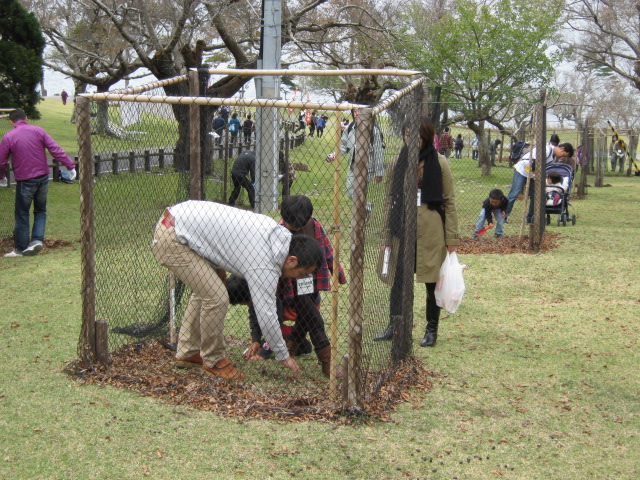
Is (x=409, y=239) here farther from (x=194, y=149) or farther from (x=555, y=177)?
(x=555, y=177)

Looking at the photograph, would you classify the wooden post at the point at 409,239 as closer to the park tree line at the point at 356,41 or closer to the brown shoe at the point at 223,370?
the brown shoe at the point at 223,370

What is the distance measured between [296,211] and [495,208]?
7.53m

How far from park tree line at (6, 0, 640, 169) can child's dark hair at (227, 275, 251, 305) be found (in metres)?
10.5

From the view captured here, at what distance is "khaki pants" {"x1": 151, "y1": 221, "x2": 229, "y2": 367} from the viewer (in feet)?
16.4

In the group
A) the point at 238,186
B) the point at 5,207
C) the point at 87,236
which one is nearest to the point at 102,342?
the point at 87,236

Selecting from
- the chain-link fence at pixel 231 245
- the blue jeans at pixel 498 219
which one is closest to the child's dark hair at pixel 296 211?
the chain-link fence at pixel 231 245

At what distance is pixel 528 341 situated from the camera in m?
6.73

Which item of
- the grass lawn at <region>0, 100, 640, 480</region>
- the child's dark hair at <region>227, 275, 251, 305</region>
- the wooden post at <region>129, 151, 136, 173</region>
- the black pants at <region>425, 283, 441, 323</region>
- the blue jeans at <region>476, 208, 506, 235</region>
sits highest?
the wooden post at <region>129, 151, 136, 173</region>

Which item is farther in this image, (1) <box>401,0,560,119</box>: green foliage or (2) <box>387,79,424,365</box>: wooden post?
(1) <box>401,0,560,119</box>: green foliage

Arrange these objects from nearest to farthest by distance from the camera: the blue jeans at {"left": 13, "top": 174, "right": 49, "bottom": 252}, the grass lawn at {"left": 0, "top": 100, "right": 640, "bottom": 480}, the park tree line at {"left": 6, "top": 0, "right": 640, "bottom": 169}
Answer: the grass lawn at {"left": 0, "top": 100, "right": 640, "bottom": 480} < the blue jeans at {"left": 13, "top": 174, "right": 49, "bottom": 252} < the park tree line at {"left": 6, "top": 0, "right": 640, "bottom": 169}

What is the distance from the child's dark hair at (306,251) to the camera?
484cm

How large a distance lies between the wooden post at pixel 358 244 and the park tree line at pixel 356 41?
11268mm

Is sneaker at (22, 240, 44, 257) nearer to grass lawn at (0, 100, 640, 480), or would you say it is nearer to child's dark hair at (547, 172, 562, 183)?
grass lawn at (0, 100, 640, 480)

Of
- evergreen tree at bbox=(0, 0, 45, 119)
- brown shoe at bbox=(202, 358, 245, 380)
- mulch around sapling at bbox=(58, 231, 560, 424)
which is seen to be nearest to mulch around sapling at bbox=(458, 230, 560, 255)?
mulch around sapling at bbox=(58, 231, 560, 424)
